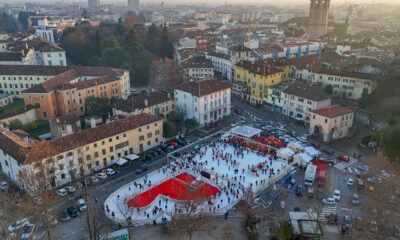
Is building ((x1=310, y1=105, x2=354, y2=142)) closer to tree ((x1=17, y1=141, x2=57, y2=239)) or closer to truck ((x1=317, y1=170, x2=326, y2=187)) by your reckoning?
truck ((x1=317, y1=170, x2=326, y2=187))

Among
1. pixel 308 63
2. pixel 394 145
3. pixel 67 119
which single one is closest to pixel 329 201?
pixel 394 145

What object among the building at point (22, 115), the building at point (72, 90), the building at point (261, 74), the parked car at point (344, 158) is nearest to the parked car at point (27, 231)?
the building at point (22, 115)

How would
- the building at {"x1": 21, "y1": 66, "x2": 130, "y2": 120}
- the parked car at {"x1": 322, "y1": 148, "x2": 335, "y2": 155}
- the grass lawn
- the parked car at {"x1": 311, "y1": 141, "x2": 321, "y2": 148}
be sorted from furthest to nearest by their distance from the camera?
the grass lawn, the building at {"x1": 21, "y1": 66, "x2": 130, "y2": 120}, the parked car at {"x1": 311, "y1": 141, "x2": 321, "y2": 148}, the parked car at {"x1": 322, "y1": 148, "x2": 335, "y2": 155}

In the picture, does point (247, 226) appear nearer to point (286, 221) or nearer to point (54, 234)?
point (286, 221)

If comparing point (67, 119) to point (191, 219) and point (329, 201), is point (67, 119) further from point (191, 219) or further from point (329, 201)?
point (329, 201)

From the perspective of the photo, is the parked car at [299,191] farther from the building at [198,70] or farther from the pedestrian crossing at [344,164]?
the building at [198,70]

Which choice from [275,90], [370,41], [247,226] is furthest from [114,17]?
[247,226]

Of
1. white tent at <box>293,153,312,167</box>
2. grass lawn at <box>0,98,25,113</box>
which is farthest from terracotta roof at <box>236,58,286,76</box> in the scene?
grass lawn at <box>0,98,25,113</box>

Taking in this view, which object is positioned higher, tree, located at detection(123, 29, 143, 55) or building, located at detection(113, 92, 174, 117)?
tree, located at detection(123, 29, 143, 55)
